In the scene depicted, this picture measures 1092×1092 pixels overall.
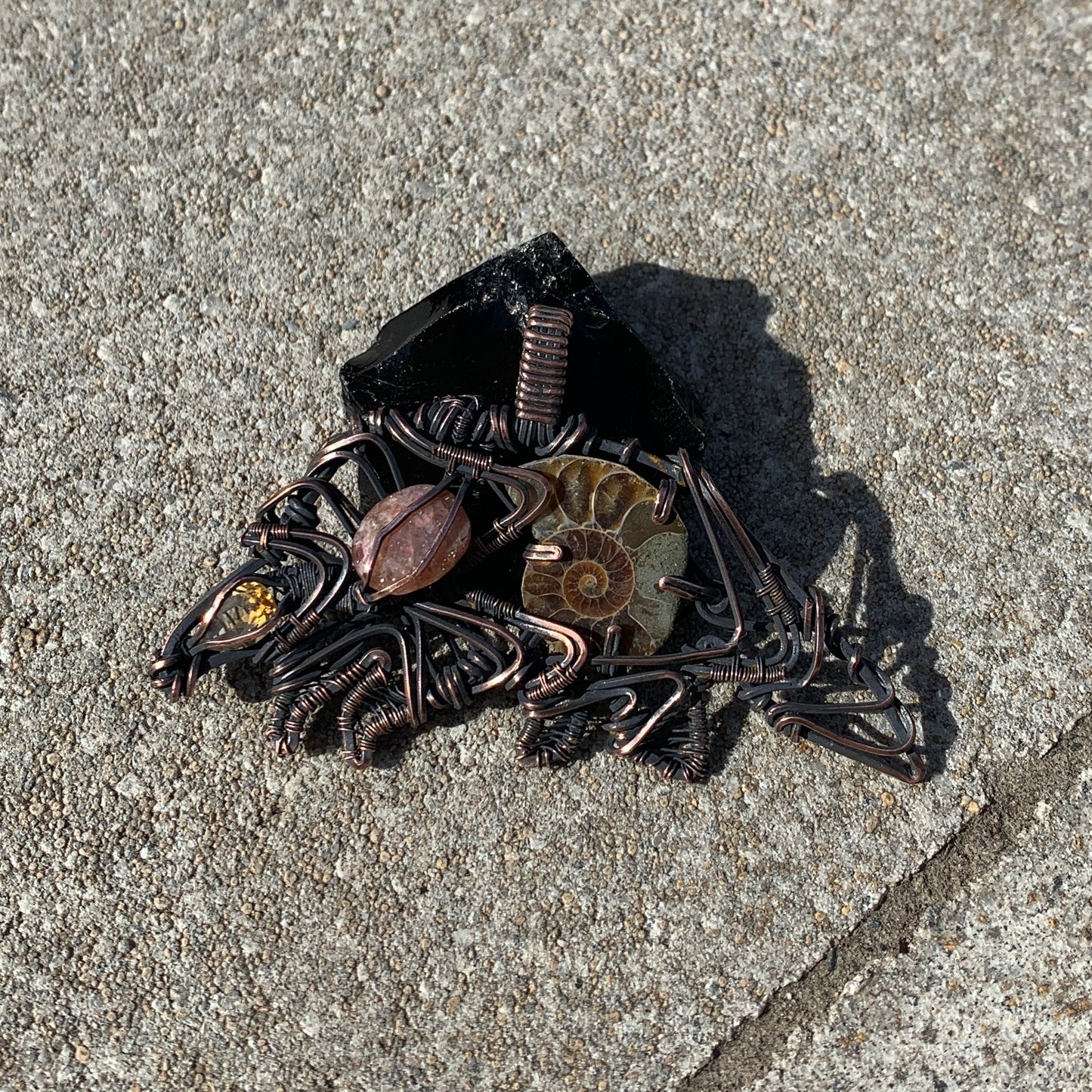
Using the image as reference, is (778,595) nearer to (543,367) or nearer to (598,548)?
(598,548)

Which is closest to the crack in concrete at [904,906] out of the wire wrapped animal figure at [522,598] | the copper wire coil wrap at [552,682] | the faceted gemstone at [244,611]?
the wire wrapped animal figure at [522,598]

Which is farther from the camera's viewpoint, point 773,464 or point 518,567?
point 773,464

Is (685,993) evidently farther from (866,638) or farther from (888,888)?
(866,638)

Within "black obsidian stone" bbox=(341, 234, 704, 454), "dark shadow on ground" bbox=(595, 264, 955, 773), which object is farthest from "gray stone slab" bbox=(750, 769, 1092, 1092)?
"black obsidian stone" bbox=(341, 234, 704, 454)

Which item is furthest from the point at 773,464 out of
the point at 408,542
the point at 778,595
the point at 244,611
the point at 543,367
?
the point at 244,611

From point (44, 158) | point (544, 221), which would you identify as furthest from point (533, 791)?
point (44, 158)

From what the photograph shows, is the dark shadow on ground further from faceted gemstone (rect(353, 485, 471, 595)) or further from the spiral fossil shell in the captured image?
faceted gemstone (rect(353, 485, 471, 595))
